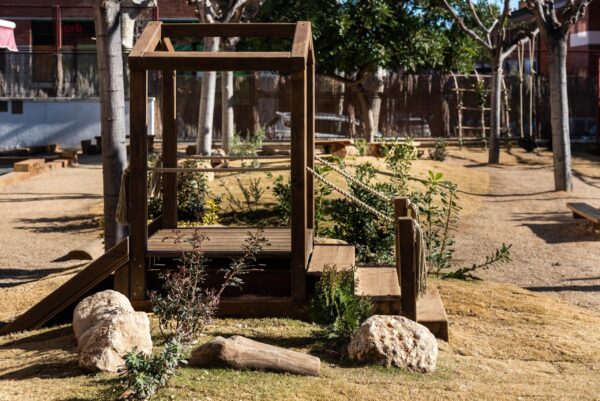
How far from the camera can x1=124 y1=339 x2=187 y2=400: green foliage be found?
5.68 meters

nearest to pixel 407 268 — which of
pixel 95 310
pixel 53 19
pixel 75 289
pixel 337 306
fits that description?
pixel 337 306

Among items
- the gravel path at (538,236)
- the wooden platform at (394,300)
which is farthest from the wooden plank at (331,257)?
the gravel path at (538,236)

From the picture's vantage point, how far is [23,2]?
36719mm

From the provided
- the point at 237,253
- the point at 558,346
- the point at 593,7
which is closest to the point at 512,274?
the point at 558,346

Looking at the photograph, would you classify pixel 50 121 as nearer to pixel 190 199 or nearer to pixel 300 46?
pixel 190 199

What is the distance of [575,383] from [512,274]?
4773mm

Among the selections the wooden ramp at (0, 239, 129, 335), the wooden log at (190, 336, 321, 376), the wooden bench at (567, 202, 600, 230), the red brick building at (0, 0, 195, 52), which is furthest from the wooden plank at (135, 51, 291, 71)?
the red brick building at (0, 0, 195, 52)

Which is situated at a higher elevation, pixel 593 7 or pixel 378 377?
pixel 593 7

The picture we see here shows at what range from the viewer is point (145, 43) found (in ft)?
27.6

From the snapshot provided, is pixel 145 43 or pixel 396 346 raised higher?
pixel 145 43

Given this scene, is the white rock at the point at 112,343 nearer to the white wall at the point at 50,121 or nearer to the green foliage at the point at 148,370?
the green foliage at the point at 148,370

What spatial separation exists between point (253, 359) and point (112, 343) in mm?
873

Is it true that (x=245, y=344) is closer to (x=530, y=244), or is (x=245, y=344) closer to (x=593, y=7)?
(x=530, y=244)

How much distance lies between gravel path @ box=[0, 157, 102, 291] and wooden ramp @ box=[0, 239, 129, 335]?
231 centimetres
